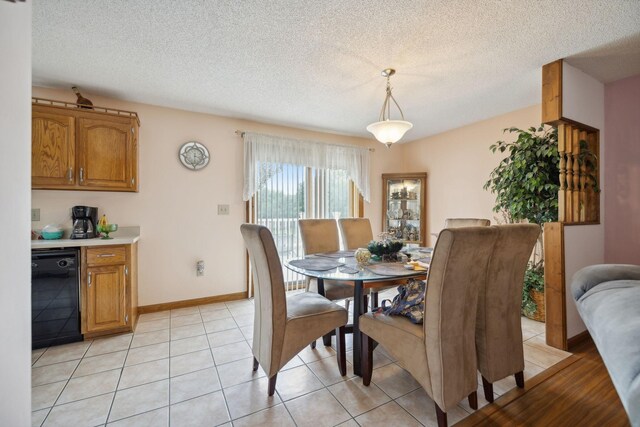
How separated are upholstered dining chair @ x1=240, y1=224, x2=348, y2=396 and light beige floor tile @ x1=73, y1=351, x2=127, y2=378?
1.15 meters

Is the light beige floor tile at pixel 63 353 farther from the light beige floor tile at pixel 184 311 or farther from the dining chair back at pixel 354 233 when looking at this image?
the dining chair back at pixel 354 233

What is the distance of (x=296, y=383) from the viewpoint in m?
1.82

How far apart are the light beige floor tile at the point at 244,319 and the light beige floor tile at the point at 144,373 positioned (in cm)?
80

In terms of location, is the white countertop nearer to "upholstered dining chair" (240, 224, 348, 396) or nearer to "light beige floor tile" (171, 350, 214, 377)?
"light beige floor tile" (171, 350, 214, 377)

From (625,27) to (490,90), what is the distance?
974 mm

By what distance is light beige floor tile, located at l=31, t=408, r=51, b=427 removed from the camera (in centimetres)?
147

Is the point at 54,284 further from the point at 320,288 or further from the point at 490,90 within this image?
the point at 490,90

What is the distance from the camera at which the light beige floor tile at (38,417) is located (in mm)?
1466

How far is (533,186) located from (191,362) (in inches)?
129

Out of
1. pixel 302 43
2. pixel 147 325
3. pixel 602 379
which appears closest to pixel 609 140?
pixel 602 379

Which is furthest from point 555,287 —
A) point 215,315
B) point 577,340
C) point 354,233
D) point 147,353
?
point 147,353

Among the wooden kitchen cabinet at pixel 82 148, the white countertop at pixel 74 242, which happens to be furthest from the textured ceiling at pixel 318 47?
the white countertop at pixel 74 242

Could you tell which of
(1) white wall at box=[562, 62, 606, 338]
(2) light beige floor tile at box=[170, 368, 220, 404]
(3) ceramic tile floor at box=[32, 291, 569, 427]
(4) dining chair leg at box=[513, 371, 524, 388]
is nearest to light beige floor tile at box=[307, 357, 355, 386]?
(3) ceramic tile floor at box=[32, 291, 569, 427]

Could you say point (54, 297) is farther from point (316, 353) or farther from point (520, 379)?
point (520, 379)
